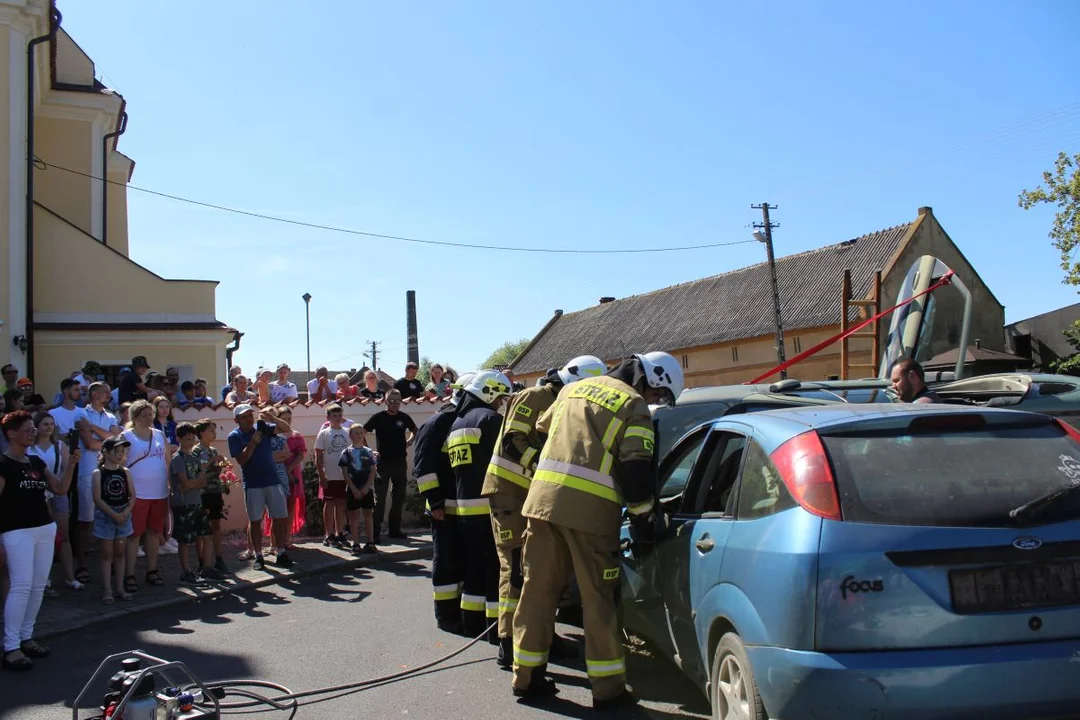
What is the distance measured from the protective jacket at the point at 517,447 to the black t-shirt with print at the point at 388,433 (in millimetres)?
5904

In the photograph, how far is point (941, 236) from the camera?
4153 centimetres

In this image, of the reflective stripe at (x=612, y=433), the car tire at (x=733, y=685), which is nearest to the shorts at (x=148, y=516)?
the reflective stripe at (x=612, y=433)

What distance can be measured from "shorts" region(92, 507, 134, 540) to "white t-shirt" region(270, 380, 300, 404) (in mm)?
4919

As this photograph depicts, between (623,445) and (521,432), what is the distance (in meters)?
1.25

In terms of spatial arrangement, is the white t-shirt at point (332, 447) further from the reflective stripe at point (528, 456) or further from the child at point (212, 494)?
the reflective stripe at point (528, 456)

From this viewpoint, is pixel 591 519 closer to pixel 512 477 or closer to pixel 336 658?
pixel 512 477

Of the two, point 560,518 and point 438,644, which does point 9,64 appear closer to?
point 438,644

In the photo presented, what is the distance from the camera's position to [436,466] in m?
7.41

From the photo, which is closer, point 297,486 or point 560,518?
point 560,518

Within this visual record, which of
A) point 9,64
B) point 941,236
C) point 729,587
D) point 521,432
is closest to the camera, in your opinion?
point 729,587

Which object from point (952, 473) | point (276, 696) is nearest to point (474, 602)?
point (276, 696)

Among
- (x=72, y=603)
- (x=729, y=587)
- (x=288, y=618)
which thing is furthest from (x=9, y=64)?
(x=729, y=587)

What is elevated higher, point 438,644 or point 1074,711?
point 1074,711

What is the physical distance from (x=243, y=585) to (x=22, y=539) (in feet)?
9.88
